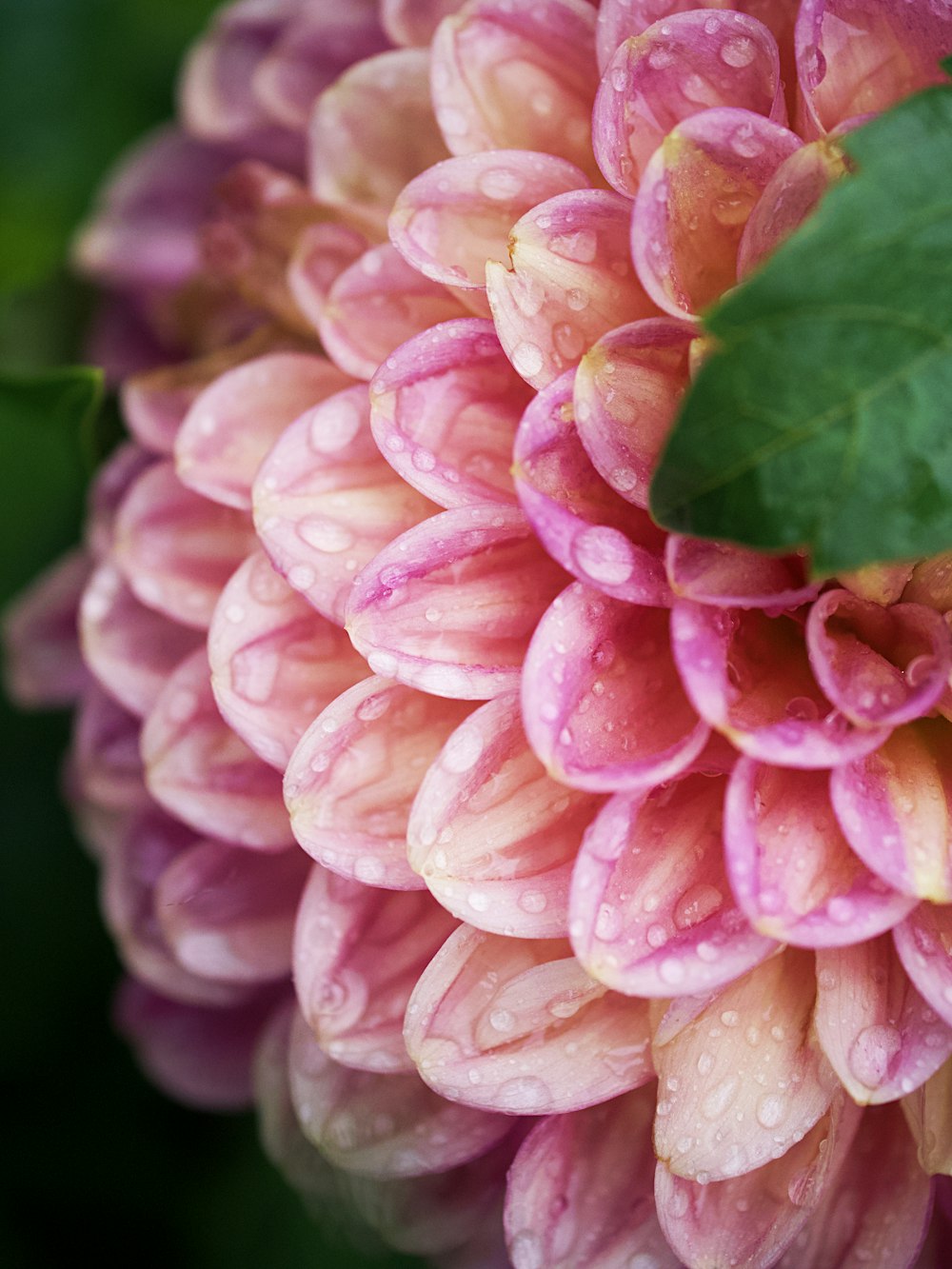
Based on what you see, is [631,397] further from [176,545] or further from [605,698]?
[176,545]

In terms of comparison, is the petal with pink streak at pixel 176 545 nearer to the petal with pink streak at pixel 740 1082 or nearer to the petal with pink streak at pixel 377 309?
the petal with pink streak at pixel 377 309

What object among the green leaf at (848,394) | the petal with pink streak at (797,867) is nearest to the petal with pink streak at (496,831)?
the petal with pink streak at (797,867)

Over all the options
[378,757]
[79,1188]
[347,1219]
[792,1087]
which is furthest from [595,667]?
[79,1188]

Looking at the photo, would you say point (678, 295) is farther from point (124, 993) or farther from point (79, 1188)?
point (79, 1188)

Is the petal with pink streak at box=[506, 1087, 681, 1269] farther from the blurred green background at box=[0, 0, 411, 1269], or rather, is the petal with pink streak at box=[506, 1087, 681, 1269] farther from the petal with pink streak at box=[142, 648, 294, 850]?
the blurred green background at box=[0, 0, 411, 1269]

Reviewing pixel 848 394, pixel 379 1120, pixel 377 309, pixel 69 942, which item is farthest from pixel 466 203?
pixel 69 942

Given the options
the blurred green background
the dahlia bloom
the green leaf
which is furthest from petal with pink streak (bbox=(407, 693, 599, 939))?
the blurred green background
